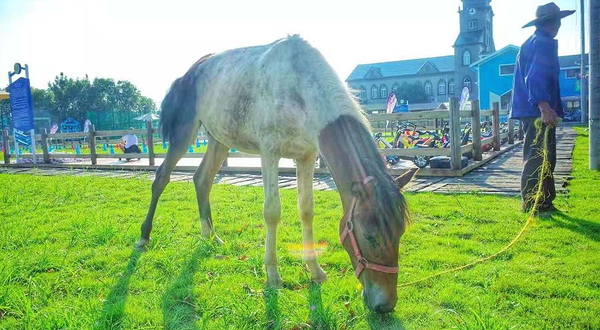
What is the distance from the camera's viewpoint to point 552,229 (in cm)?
435

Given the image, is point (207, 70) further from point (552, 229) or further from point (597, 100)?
point (597, 100)

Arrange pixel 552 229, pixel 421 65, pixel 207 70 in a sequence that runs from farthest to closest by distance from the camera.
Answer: pixel 421 65, pixel 207 70, pixel 552 229

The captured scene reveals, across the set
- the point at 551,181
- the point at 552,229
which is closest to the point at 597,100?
the point at 551,181

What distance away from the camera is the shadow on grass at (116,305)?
2.69 metres

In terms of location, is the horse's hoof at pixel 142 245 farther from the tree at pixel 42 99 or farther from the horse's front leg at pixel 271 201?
the tree at pixel 42 99

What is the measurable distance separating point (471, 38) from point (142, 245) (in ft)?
242

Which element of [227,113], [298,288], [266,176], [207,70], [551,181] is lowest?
[298,288]

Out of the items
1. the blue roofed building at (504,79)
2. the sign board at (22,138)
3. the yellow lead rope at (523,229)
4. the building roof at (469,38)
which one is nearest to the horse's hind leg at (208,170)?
the yellow lead rope at (523,229)

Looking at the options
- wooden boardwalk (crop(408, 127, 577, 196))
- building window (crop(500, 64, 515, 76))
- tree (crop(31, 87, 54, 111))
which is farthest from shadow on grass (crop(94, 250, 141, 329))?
tree (crop(31, 87, 54, 111))

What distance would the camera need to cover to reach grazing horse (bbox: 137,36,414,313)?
242 cm

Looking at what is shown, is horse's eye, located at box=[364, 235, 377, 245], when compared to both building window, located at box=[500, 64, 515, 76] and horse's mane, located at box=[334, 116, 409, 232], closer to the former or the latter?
horse's mane, located at box=[334, 116, 409, 232]

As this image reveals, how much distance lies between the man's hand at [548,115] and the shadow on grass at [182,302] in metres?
3.99

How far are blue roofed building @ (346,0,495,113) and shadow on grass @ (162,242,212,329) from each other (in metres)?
64.2

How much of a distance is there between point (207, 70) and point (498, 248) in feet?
11.5
